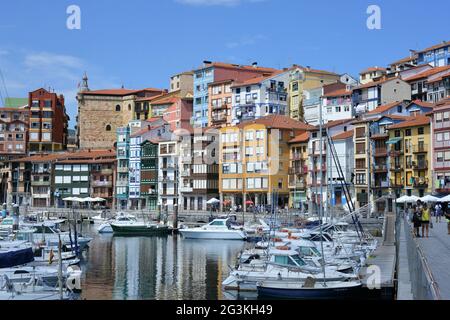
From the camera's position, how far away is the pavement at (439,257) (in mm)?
17673

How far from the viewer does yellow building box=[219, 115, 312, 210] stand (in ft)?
339

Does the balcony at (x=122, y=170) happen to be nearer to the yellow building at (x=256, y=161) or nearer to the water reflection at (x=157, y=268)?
the yellow building at (x=256, y=161)

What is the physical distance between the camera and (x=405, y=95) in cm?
10319

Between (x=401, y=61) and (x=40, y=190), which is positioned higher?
(x=401, y=61)

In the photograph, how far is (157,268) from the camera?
46.1 m

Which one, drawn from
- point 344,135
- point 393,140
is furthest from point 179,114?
point 393,140

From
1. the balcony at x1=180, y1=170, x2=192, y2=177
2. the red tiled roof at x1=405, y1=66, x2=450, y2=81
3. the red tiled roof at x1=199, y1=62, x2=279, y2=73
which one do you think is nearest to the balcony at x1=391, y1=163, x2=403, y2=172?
the red tiled roof at x1=405, y1=66, x2=450, y2=81

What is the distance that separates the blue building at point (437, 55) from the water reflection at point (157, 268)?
6253cm

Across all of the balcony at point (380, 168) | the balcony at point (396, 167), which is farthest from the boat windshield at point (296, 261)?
the balcony at point (380, 168)

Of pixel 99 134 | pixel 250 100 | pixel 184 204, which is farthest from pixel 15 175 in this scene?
pixel 250 100

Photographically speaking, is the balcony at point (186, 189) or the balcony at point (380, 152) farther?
the balcony at point (186, 189)
